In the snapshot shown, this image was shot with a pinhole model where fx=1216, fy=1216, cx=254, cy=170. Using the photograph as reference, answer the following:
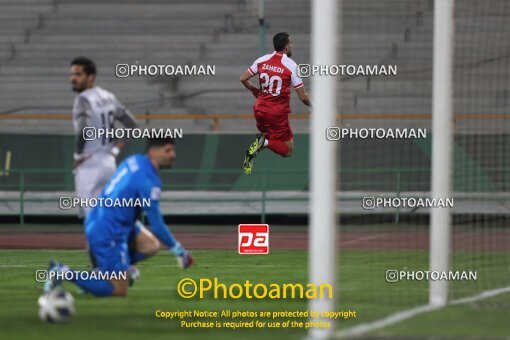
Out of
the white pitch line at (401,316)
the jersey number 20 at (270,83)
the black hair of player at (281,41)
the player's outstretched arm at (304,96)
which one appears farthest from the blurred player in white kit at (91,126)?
the jersey number 20 at (270,83)

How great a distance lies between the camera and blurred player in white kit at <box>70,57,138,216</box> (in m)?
11.0

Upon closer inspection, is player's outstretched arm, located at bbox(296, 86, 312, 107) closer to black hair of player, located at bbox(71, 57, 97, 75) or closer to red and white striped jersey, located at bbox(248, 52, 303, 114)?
red and white striped jersey, located at bbox(248, 52, 303, 114)

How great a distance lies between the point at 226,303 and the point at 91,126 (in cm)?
202

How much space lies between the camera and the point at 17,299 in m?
11.5

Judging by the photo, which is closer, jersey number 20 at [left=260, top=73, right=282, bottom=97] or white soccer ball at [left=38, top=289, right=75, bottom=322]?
white soccer ball at [left=38, top=289, right=75, bottom=322]

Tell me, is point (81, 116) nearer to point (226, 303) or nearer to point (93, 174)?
point (93, 174)

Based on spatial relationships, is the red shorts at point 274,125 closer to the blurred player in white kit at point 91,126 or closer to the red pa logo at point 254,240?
the red pa logo at point 254,240

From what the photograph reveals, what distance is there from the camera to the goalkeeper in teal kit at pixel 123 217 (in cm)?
1007

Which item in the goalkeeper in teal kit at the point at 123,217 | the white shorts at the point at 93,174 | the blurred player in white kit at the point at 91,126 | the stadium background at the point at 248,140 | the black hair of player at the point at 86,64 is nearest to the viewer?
the goalkeeper in teal kit at the point at 123,217

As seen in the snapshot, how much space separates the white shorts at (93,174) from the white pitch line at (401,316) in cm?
299

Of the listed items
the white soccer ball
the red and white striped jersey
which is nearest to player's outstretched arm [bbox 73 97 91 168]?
the white soccer ball

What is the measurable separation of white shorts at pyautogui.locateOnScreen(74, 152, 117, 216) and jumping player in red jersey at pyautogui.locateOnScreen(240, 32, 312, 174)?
16.3ft

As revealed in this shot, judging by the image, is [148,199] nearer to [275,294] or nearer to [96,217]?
[96,217]

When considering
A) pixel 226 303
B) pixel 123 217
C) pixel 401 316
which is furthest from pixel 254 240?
pixel 401 316
